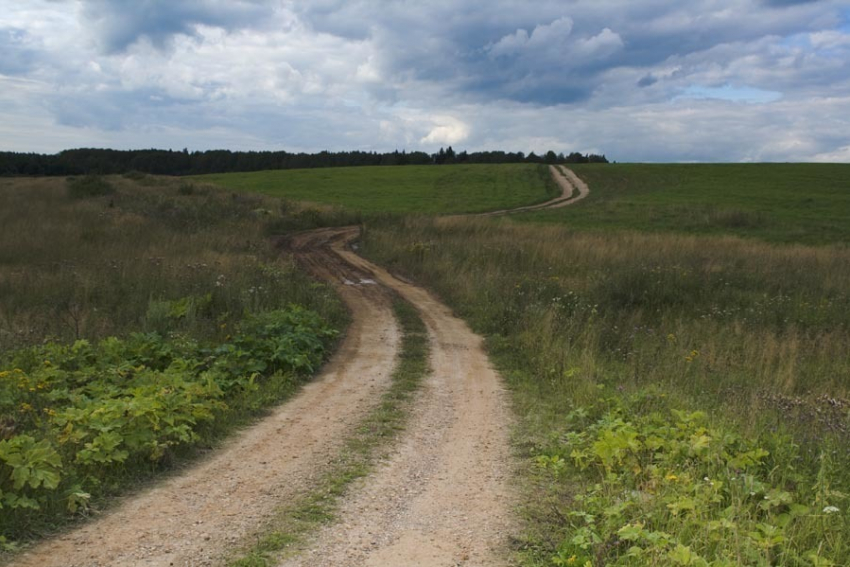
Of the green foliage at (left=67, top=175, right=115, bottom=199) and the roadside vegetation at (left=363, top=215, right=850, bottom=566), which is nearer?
the roadside vegetation at (left=363, top=215, right=850, bottom=566)

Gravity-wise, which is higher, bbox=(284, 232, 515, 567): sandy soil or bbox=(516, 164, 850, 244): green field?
bbox=(516, 164, 850, 244): green field

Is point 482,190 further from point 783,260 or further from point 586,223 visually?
point 783,260

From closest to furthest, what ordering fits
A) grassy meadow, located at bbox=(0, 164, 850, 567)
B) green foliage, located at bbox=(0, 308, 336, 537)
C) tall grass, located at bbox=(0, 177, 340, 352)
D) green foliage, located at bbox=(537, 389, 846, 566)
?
1. green foliage, located at bbox=(537, 389, 846, 566)
2. grassy meadow, located at bbox=(0, 164, 850, 567)
3. green foliage, located at bbox=(0, 308, 336, 537)
4. tall grass, located at bbox=(0, 177, 340, 352)

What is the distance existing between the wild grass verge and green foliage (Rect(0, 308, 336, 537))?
134 cm

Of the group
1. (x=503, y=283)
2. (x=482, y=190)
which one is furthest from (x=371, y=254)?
(x=482, y=190)

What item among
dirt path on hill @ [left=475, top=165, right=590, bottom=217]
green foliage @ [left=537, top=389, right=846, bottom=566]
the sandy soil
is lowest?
the sandy soil

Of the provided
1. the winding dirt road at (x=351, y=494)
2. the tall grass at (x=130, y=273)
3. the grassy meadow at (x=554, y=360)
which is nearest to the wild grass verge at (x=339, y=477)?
the winding dirt road at (x=351, y=494)

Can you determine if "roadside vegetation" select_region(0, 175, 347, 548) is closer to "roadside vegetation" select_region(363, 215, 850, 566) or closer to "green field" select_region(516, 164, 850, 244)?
"roadside vegetation" select_region(363, 215, 850, 566)

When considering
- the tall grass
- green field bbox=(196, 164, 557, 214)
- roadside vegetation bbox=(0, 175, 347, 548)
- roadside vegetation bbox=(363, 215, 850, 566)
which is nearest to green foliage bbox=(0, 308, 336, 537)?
roadside vegetation bbox=(0, 175, 347, 548)

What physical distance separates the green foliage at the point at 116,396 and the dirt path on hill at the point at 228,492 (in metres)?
0.36

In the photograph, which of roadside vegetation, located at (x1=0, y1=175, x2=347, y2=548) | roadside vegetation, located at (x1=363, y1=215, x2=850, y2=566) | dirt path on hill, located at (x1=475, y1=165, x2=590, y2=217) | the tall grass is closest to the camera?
roadside vegetation, located at (x1=363, y1=215, x2=850, y2=566)

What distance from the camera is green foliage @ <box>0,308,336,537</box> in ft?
14.9

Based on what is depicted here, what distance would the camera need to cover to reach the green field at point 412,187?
4791 cm

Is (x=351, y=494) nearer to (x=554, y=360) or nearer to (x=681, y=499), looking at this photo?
(x=681, y=499)
